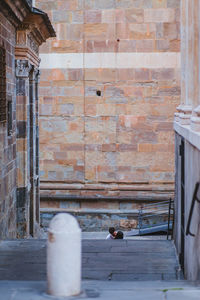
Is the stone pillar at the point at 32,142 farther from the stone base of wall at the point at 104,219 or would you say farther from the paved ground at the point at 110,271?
the stone base of wall at the point at 104,219

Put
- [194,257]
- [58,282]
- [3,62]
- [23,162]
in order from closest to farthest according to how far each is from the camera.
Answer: [58,282] → [194,257] → [3,62] → [23,162]

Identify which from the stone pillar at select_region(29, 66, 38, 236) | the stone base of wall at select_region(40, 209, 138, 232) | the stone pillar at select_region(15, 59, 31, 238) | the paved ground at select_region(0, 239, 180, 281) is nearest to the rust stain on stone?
the paved ground at select_region(0, 239, 180, 281)

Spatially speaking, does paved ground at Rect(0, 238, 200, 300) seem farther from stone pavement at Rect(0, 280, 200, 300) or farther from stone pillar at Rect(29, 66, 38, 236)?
stone pillar at Rect(29, 66, 38, 236)

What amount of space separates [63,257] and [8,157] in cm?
659

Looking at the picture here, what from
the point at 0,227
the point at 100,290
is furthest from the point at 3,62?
the point at 100,290

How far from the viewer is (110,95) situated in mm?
18641

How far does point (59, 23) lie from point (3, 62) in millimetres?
7648

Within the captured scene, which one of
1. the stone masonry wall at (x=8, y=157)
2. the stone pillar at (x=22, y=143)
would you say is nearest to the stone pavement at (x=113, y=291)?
the stone masonry wall at (x=8, y=157)

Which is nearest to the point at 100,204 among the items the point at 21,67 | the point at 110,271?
the point at 21,67

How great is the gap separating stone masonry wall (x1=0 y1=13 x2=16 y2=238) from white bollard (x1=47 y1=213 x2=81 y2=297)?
555cm

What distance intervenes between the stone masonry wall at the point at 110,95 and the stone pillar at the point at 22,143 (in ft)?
16.1

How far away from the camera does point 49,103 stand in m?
18.9

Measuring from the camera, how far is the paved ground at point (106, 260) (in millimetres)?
9768

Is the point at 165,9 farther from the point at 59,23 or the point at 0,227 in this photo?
the point at 0,227
